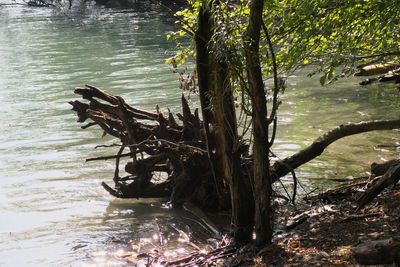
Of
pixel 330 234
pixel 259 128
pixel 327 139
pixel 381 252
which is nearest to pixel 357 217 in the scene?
pixel 330 234

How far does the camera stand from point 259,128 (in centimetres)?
611

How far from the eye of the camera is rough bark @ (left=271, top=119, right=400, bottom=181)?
7734mm

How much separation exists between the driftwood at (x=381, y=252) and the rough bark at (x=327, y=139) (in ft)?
12.7

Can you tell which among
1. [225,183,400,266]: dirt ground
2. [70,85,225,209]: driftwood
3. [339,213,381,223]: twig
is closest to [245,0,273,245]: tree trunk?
[225,183,400,266]: dirt ground

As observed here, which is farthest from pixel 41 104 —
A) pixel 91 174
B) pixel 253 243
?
pixel 253 243

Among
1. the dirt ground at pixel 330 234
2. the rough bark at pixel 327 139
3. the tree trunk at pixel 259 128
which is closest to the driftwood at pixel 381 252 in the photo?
the dirt ground at pixel 330 234

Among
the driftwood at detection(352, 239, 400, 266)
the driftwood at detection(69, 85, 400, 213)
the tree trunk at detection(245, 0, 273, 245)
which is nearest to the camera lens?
the driftwood at detection(352, 239, 400, 266)

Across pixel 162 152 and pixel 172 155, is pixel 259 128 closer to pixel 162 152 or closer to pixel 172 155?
pixel 172 155

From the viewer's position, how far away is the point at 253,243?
659cm

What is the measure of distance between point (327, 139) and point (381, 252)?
4.12 metres

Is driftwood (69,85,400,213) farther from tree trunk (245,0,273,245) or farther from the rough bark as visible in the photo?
tree trunk (245,0,273,245)

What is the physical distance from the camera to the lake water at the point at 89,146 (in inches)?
325

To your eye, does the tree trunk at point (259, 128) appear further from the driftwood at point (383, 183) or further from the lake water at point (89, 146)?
the lake water at point (89, 146)

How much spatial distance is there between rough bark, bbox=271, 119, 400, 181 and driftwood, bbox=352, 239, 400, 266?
3.86 meters
